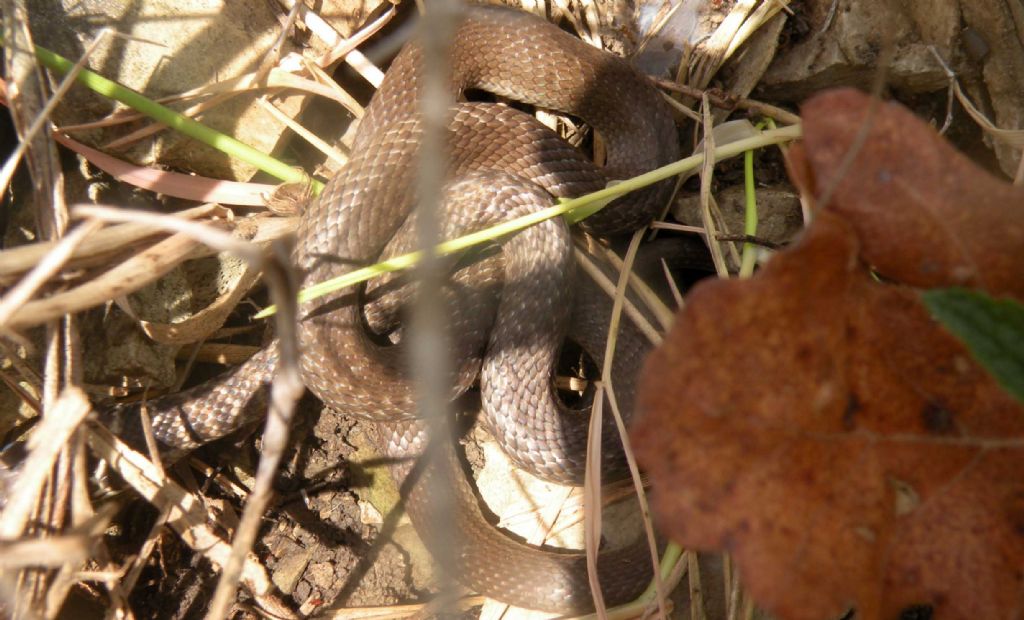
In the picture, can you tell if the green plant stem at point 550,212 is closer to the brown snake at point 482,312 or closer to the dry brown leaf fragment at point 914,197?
the brown snake at point 482,312

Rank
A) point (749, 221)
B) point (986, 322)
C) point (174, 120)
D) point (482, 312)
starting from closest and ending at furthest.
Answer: point (986, 322) → point (749, 221) → point (174, 120) → point (482, 312)

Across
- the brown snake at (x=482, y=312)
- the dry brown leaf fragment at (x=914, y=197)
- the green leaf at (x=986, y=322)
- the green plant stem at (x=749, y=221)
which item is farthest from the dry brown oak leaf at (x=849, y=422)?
the brown snake at (x=482, y=312)

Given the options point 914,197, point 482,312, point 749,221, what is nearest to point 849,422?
point 914,197

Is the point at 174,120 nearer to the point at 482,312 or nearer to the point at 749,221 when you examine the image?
the point at 482,312

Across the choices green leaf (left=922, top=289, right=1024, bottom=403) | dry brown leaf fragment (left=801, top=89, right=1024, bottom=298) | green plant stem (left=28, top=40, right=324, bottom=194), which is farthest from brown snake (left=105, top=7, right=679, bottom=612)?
green leaf (left=922, top=289, right=1024, bottom=403)

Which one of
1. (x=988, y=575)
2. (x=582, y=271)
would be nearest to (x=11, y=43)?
(x=582, y=271)

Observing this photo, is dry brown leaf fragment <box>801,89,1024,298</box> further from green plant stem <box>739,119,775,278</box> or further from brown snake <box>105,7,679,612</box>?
brown snake <box>105,7,679,612</box>

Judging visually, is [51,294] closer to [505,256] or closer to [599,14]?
[505,256]
